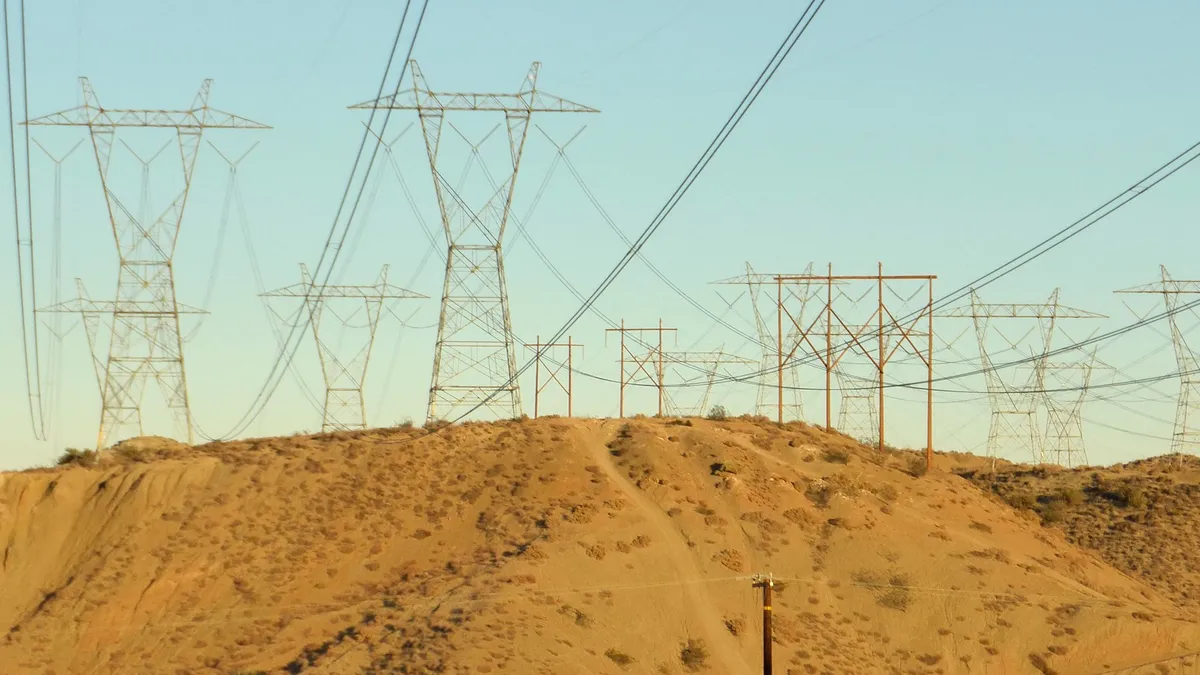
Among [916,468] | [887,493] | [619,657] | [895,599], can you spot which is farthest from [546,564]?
[916,468]

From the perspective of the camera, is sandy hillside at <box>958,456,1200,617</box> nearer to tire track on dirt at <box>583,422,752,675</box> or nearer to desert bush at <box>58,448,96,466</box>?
tire track on dirt at <box>583,422,752,675</box>

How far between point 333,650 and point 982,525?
38.3 metres

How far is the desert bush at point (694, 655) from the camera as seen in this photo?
6131 cm

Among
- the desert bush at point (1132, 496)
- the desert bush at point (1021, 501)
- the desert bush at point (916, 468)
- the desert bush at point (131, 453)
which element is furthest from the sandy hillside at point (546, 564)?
the desert bush at point (1132, 496)

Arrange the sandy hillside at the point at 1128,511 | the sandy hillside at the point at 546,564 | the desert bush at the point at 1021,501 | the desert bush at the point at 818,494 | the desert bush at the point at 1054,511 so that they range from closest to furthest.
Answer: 1. the sandy hillside at the point at 546,564
2. the desert bush at the point at 818,494
3. the sandy hillside at the point at 1128,511
4. the desert bush at the point at 1054,511
5. the desert bush at the point at 1021,501

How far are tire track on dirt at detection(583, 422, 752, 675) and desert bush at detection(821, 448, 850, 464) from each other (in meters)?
12.9

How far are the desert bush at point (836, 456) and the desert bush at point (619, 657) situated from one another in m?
28.3

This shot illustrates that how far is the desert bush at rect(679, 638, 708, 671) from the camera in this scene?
201 feet

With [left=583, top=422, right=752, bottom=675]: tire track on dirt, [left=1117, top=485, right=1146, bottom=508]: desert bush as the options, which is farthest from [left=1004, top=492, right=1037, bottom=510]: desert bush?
[left=583, top=422, right=752, bottom=675]: tire track on dirt

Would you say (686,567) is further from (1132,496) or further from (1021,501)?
(1132,496)

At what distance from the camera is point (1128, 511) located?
298ft

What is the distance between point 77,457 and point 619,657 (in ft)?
162

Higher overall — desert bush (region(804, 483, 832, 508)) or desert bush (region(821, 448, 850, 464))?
desert bush (region(821, 448, 850, 464))

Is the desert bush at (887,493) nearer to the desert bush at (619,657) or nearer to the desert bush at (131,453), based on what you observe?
the desert bush at (619,657)
